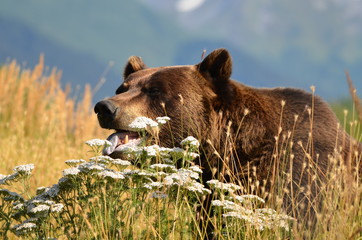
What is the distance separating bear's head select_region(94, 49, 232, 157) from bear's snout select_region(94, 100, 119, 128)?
0.03m

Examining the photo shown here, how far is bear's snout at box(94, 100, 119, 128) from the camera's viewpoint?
3713mm

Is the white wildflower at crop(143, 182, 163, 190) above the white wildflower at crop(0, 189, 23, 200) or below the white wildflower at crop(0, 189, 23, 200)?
below

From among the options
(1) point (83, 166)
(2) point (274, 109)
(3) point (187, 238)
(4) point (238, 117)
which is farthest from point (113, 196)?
(2) point (274, 109)

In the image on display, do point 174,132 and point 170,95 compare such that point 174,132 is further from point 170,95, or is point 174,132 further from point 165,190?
point 165,190

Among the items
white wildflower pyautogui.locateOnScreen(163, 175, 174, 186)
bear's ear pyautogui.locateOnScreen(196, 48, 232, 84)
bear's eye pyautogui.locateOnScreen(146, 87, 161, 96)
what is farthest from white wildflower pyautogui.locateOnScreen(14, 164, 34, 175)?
bear's ear pyautogui.locateOnScreen(196, 48, 232, 84)

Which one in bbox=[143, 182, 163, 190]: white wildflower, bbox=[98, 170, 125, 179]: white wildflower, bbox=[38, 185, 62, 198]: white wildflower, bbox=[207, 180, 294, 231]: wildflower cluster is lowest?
bbox=[207, 180, 294, 231]: wildflower cluster

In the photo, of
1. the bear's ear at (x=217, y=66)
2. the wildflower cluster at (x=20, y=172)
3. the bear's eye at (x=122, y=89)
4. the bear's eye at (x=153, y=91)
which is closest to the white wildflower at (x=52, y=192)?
the wildflower cluster at (x=20, y=172)

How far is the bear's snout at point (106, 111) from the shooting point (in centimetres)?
371

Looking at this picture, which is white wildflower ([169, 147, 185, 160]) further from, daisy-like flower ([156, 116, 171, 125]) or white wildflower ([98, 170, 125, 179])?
white wildflower ([98, 170, 125, 179])

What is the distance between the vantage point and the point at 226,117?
158 inches

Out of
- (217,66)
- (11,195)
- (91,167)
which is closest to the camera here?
(91,167)

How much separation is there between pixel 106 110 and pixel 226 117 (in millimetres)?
962

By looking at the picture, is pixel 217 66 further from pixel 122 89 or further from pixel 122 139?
pixel 122 139

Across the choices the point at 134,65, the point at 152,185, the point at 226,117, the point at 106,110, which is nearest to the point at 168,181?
the point at 152,185
